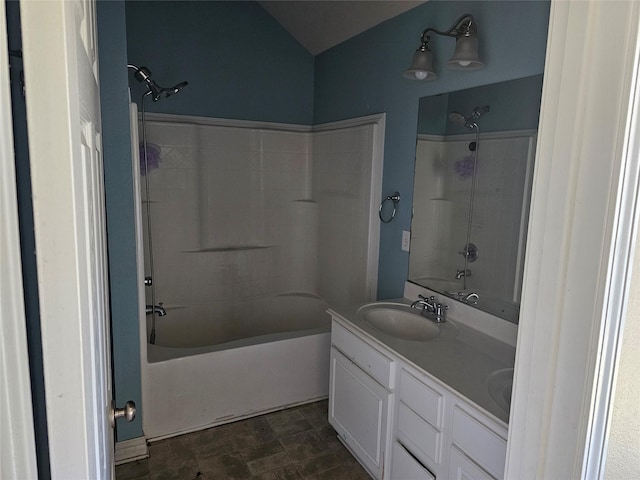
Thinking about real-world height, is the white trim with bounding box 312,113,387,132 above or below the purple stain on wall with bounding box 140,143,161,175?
above

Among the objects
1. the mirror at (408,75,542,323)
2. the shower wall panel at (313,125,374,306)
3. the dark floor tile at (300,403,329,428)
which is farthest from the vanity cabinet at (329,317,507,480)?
the shower wall panel at (313,125,374,306)

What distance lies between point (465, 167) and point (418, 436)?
122 centimetres

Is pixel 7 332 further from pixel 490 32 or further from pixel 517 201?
pixel 490 32

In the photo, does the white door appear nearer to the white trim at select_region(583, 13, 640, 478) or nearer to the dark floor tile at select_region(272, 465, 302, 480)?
the white trim at select_region(583, 13, 640, 478)

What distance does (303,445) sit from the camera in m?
2.31

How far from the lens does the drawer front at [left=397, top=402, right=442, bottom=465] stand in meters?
1.59

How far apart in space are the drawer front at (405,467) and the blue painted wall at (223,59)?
2.47 m

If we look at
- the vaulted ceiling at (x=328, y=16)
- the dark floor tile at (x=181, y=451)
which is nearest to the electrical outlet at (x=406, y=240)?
the vaulted ceiling at (x=328, y=16)

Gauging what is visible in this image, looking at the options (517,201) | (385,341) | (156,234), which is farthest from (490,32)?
(156,234)

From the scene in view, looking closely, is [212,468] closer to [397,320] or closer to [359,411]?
[359,411]

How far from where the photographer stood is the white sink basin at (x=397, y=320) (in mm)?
2102

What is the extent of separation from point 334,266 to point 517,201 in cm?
169

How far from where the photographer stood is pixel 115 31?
1.79m

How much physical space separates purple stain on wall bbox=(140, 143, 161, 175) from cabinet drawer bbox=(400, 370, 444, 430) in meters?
2.21
